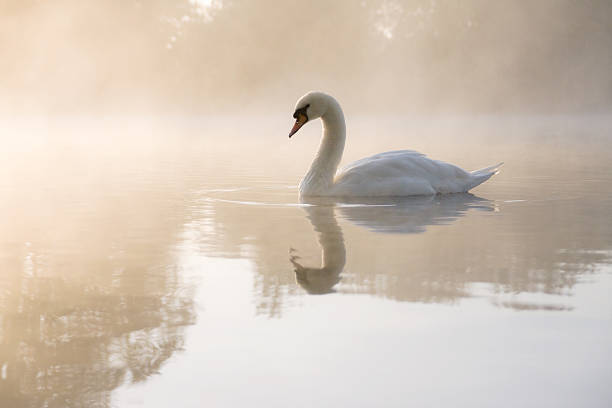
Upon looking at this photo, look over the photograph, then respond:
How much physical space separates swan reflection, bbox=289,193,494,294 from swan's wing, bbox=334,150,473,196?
102mm

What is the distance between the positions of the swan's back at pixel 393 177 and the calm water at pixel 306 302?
142mm

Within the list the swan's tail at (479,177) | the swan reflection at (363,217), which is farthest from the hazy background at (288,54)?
the swan reflection at (363,217)

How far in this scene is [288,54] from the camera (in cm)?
6869

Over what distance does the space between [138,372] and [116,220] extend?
4572mm

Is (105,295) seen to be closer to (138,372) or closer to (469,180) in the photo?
(138,372)

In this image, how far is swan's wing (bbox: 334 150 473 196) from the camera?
916cm

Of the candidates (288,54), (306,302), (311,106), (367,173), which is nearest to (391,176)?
(367,173)

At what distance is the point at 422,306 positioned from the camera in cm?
456

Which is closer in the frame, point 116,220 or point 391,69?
point 116,220

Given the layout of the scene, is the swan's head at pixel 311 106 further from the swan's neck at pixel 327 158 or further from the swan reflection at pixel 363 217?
the swan reflection at pixel 363 217

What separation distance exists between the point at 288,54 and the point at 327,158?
60.1 metres

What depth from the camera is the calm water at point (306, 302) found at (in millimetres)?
3426

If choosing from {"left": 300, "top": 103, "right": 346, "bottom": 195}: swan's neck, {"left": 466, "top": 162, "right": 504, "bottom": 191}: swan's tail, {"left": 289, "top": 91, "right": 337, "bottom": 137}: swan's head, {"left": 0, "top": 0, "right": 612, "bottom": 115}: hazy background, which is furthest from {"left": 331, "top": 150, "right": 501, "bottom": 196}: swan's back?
{"left": 0, "top": 0, "right": 612, "bottom": 115}: hazy background

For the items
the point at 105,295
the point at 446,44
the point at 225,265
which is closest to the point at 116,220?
the point at 225,265
